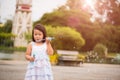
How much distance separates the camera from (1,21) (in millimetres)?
3912

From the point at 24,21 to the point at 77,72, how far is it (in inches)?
28.8

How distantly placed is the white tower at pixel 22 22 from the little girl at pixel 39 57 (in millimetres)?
720

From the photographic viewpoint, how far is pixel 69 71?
3.84m

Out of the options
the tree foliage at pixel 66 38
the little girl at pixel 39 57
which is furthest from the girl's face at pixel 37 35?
the tree foliage at pixel 66 38

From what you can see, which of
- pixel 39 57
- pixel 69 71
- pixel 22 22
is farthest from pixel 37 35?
pixel 69 71

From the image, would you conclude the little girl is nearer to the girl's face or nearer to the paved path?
the girl's face

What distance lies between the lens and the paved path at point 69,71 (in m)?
3.81

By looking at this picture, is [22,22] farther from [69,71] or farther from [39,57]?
[39,57]

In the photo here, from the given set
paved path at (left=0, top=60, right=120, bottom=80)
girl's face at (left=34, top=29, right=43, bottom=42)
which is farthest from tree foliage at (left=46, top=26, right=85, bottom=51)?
girl's face at (left=34, top=29, right=43, bottom=42)

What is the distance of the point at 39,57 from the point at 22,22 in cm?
82

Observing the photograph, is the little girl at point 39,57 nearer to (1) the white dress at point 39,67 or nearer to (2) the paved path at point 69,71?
(1) the white dress at point 39,67

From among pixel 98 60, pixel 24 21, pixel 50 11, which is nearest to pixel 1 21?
pixel 24 21

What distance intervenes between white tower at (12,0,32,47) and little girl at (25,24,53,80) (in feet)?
2.36

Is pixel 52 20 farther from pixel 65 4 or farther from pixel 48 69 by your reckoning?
pixel 48 69
